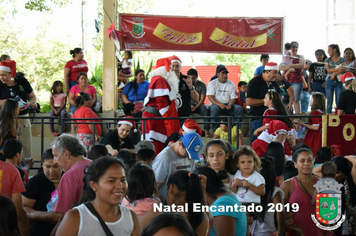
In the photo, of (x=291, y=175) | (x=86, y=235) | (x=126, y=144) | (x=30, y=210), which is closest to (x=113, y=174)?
(x=86, y=235)

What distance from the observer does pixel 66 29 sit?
31609mm

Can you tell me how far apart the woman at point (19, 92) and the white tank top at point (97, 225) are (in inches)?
212

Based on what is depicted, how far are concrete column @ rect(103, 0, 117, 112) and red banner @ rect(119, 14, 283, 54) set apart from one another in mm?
430

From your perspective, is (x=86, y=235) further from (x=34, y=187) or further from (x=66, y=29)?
(x=66, y=29)

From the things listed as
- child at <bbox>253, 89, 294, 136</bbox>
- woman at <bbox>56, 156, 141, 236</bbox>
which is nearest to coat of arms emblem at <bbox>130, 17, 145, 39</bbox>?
child at <bbox>253, 89, 294, 136</bbox>

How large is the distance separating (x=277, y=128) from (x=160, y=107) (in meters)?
1.88

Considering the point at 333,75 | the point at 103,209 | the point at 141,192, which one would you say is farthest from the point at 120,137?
the point at 333,75

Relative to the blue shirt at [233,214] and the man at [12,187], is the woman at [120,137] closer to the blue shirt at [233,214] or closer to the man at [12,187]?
the man at [12,187]

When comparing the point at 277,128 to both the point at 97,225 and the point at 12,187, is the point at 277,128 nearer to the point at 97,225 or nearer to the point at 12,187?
the point at 12,187

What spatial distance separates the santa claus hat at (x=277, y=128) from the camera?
7914mm

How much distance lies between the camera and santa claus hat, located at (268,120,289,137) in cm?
791

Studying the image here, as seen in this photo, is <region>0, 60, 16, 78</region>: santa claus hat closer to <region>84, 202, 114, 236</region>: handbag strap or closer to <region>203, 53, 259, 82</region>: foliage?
<region>84, 202, 114, 236</region>: handbag strap

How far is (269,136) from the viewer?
25.8 feet

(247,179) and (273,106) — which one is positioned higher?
(273,106)
